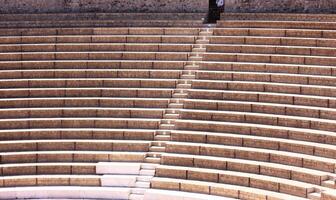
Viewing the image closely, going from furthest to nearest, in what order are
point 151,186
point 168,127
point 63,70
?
point 63,70 < point 168,127 < point 151,186

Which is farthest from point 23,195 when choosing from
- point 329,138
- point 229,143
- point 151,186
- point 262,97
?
point 329,138

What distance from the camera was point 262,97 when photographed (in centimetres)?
1145

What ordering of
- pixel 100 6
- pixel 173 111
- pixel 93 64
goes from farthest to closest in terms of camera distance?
pixel 100 6, pixel 93 64, pixel 173 111

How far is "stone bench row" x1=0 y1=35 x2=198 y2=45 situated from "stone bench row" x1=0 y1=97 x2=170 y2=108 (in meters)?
1.73

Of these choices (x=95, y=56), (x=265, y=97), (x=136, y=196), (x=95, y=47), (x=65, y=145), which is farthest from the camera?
(x=95, y=47)

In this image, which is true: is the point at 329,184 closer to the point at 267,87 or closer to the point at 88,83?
the point at 267,87

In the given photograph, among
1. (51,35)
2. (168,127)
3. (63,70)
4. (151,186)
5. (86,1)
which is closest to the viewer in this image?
(151,186)

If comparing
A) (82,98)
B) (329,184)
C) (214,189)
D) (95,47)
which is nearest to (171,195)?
(214,189)

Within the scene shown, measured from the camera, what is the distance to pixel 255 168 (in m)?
10.3

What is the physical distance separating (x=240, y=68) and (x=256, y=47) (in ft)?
1.97

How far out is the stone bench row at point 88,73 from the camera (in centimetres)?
1273

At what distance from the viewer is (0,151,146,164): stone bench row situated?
11609 millimetres

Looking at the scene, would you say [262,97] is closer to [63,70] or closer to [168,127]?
[168,127]

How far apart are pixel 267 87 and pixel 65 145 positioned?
388 cm
